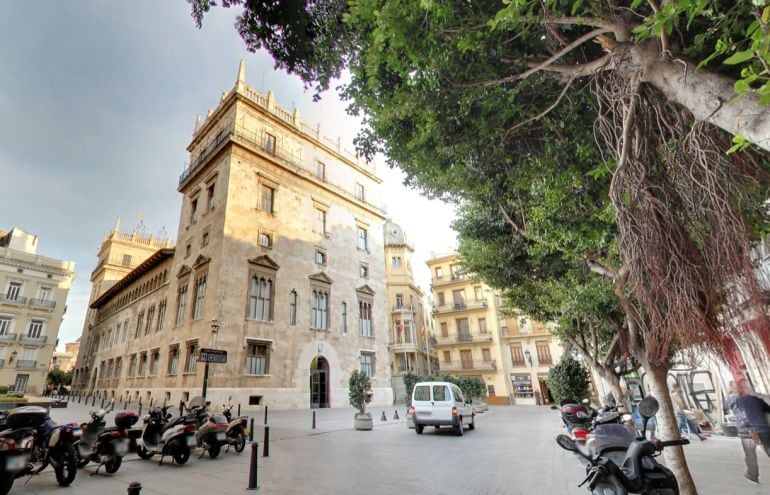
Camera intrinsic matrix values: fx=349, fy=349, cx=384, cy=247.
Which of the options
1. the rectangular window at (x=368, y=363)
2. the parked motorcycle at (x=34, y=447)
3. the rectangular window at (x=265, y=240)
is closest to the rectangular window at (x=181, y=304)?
the rectangular window at (x=265, y=240)

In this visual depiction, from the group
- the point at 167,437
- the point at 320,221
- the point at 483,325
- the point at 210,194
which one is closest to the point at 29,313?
the point at 210,194

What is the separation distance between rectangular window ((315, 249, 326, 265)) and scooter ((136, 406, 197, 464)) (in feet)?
59.1

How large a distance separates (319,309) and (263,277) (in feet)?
16.4

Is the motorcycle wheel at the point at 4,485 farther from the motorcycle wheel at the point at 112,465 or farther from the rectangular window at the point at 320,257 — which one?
the rectangular window at the point at 320,257

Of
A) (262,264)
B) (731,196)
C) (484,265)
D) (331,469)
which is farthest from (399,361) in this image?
(731,196)

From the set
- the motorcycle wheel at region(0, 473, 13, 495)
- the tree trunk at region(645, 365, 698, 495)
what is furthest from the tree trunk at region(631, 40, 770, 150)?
the motorcycle wheel at region(0, 473, 13, 495)

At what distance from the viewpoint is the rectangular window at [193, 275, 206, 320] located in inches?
823

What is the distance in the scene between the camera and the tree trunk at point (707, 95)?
228cm

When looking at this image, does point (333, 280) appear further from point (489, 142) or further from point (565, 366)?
point (489, 142)

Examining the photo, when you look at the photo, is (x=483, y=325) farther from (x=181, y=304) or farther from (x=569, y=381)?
(x=181, y=304)

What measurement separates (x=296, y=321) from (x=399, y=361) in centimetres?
1926

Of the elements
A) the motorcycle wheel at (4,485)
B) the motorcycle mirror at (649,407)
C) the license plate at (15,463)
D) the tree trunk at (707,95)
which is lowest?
the motorcycle wheel at (4,485)

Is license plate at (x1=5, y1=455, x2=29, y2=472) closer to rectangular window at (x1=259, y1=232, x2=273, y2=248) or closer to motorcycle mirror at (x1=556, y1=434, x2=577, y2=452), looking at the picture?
motorcycle mirror at (x1=556, y1=434, x2=577, y2=452)

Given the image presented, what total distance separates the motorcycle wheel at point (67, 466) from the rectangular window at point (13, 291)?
132ft
